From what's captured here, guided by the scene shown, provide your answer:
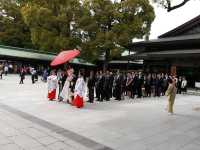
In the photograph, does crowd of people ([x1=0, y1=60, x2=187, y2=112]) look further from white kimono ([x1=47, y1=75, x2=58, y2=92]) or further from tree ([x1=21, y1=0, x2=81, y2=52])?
tree ([x1=21, y1=0, x2=81, y2=52])

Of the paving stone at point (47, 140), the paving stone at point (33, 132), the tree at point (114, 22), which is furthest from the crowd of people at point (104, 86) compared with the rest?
the tree at point (114, 22)

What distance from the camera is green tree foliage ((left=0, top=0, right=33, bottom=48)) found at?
3903 centimetres

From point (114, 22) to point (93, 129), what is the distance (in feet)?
77.9

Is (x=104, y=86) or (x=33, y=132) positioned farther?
A: (x=104, y=86)

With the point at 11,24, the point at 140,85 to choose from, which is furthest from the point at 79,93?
the point at 11,24

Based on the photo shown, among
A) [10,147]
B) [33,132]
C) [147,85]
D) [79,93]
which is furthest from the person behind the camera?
[147,85]

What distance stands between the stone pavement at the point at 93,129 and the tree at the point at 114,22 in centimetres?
1810

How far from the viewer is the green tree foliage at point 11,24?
39031mm

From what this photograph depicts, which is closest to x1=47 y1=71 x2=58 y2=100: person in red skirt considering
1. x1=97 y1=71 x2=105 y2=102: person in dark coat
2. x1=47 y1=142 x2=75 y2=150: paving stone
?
x1=97 y1=71 x2=105 y2=102: person in dark coat

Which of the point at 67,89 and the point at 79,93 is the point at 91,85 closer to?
the point at 67,89

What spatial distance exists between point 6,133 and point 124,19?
24733mm

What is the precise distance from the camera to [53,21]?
31.1 meters

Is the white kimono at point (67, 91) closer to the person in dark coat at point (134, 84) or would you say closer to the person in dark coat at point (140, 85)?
the person in dark coat at point (134, 84)

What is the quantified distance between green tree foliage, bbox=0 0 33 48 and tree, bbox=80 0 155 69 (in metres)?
13.4
